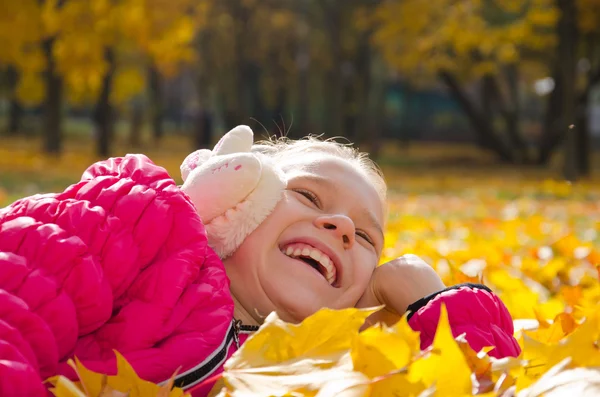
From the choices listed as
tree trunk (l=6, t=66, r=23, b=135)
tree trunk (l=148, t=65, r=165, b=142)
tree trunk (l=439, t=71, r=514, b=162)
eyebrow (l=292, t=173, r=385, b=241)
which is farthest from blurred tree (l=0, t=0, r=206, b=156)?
eyebrow (l=292, t=173, r=385, b=241)

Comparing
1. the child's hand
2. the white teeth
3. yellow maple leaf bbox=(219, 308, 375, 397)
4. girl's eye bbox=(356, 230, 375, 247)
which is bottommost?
the child's hand

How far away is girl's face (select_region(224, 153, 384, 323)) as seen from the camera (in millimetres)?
1873

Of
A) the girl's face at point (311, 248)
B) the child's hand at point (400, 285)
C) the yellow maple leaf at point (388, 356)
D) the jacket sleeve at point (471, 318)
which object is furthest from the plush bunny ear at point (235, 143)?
the yellow maple leaf at point (388, 356)

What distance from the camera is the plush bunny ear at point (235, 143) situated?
82.4 inches

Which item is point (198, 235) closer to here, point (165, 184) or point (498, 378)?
point (165, 184)

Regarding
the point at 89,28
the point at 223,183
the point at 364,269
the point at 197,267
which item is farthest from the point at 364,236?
the point at 89,28

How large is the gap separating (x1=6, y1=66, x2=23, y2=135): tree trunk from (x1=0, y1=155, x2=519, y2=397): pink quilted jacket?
29709 millimetres

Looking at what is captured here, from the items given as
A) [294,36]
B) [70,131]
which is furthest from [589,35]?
[70,131]

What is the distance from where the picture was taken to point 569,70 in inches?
531

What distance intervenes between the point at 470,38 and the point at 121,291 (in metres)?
14.0

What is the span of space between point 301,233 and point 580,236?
11.2 ft

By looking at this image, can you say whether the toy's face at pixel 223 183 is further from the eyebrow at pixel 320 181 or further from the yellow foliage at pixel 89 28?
the yellow foliage at pixel 89 28

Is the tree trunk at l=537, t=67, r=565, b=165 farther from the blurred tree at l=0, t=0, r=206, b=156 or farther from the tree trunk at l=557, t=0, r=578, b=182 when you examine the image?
the blurred tree at l=0, t=0, r=206, b=156

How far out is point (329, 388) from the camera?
3.92ft
